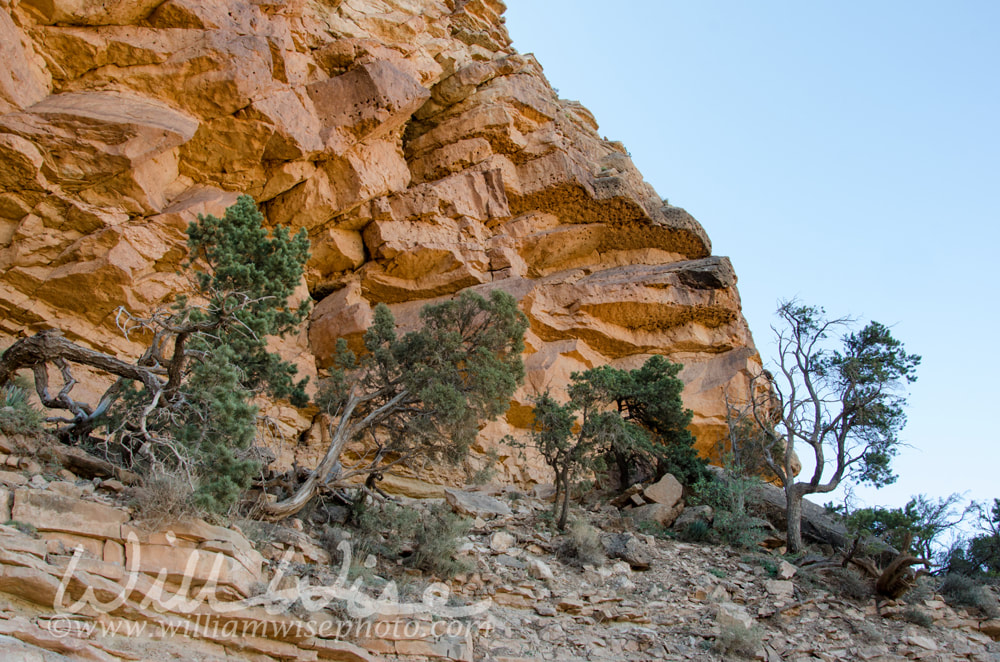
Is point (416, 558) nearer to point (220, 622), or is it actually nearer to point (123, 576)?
point (220, 622)

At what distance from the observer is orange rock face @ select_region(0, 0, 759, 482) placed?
18203 millimetres

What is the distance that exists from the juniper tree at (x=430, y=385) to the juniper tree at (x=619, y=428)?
189cm

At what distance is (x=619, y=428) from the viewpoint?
16.3m

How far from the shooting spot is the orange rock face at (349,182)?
59.7 ft

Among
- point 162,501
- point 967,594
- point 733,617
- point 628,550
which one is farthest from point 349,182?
point 967,594

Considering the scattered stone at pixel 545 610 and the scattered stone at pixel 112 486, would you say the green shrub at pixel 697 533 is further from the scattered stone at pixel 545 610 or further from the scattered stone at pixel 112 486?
the scattered stone at pixel 112 486

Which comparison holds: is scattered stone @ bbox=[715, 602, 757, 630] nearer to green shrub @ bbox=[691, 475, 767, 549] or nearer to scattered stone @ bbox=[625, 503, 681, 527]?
green shrub @ bbox=[691, 475, 767, 549]

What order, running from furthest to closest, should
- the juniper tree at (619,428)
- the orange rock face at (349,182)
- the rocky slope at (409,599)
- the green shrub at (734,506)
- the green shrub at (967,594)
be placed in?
the orange rock face at (349,182)
the juniper tree at (619,428)
the green shrub at (734,506)
the green shrub at (967,594)
the rocky slope at (409,599)

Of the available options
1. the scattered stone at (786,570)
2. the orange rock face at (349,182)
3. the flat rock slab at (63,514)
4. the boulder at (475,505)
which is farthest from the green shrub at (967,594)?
the flat rock slab at (63,514)

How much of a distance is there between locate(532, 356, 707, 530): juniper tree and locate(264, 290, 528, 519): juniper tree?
189 centimetres

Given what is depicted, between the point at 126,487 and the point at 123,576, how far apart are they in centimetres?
215

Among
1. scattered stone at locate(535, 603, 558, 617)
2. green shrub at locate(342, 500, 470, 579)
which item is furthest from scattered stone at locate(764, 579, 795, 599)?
green shrub at locate(342, 500, 470, 579)

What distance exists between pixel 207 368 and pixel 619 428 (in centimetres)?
976

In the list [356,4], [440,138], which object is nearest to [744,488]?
[440,138]
